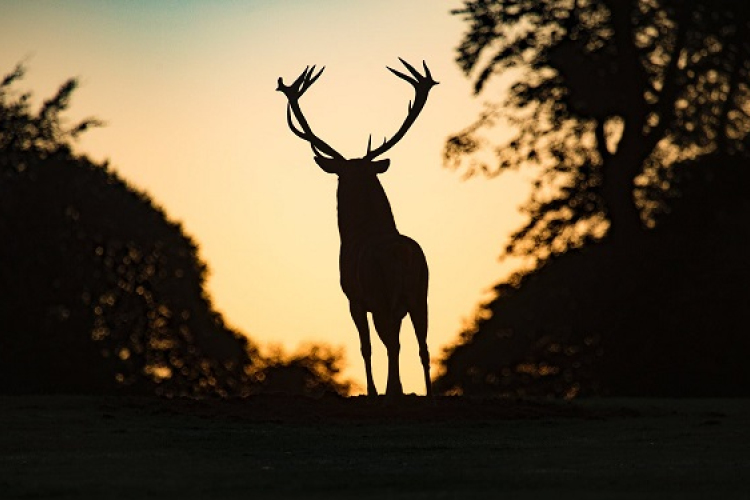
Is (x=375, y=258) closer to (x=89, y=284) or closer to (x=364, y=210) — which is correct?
(x=364, y=210)

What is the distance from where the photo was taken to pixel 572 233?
44.9 m

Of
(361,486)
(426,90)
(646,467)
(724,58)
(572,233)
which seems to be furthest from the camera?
(572,233)

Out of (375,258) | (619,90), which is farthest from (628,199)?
(375,258)

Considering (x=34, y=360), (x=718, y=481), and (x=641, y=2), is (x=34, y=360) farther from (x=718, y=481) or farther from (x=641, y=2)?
(x=718, y=481)

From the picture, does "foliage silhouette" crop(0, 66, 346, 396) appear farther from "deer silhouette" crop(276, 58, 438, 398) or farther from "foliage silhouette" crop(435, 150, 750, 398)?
"deer silhouette" crop(276, 58, 438, 398)

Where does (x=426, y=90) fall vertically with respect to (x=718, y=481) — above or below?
above

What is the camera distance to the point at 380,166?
81.7ft

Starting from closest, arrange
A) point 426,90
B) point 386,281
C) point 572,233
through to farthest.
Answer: point 386,281
point 426,90
point 572,233

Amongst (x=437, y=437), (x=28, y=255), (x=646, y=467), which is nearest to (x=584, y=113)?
(x=28, y=255)

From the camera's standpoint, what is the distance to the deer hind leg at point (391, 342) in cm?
2431

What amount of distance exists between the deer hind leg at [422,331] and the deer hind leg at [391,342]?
31 cm

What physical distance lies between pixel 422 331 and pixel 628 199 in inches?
682

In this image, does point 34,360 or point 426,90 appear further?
point 34,360

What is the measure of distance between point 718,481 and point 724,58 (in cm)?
A: 2727
